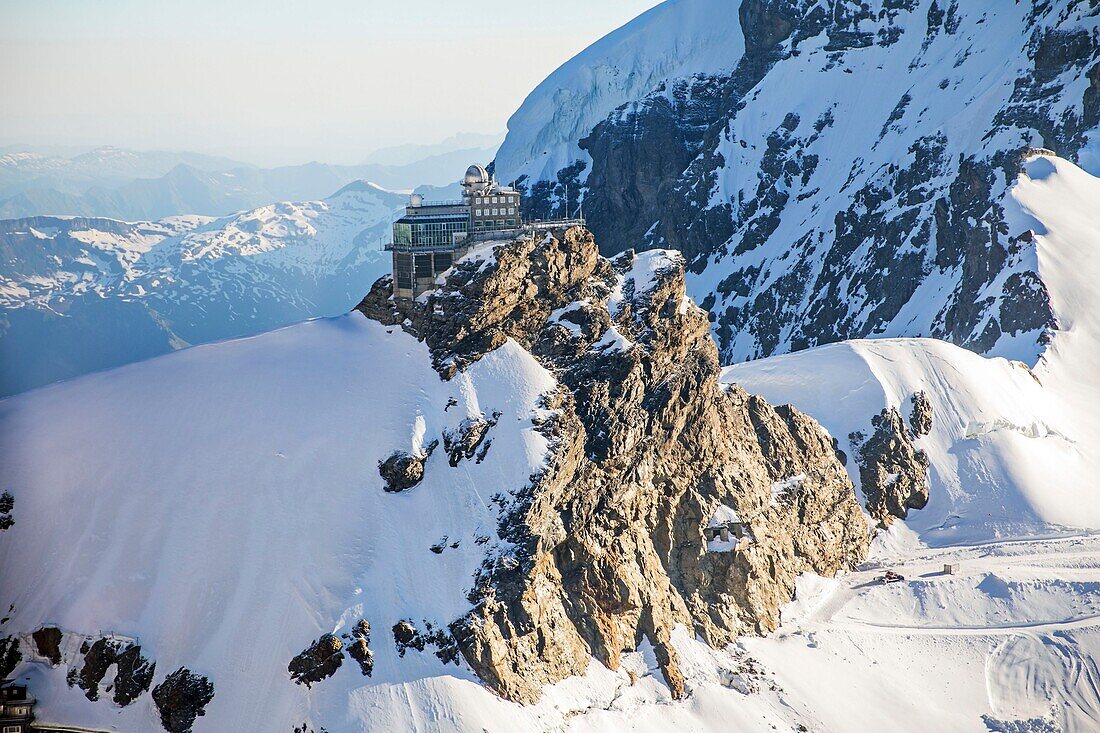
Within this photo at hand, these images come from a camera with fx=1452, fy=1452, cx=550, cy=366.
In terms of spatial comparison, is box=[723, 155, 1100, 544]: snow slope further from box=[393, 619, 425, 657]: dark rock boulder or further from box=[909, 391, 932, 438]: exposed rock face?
box=[393, 619, 425, 657]: dark rock boulder


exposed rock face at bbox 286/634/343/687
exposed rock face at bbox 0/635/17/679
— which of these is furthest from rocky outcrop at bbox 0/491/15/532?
exposed rock face at bbox 286/634/343/687

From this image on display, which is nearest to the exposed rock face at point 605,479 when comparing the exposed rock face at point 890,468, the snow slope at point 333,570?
the snow slope at point 333,570

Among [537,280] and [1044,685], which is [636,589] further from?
[1044,685]

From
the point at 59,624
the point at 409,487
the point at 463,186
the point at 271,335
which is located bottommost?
the point at 59,624

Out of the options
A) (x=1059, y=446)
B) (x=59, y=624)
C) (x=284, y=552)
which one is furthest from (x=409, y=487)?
(x=1059, y=446)

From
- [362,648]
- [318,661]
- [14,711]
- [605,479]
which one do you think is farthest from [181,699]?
[605,479]

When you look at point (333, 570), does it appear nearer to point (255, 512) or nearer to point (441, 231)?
point (255, 512)
